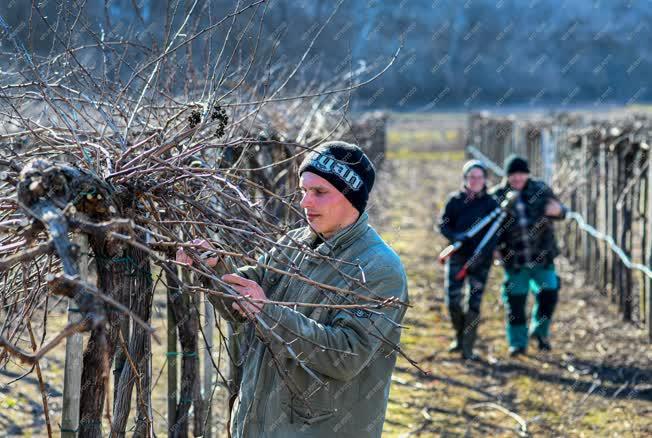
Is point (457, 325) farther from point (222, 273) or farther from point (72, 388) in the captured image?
point (72, 388)

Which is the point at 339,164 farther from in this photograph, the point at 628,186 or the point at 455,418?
the point at 628,186

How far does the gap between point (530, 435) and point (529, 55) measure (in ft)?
258

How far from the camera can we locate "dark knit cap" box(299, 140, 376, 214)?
3.26 meters

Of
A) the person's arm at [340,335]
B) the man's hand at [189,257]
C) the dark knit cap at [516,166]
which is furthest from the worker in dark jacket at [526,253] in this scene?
the man's hand at [189,257]

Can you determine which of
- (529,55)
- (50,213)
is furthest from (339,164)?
(529,55)

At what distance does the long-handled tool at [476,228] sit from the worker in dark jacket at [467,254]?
28 millimetres

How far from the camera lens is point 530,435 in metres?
6.19

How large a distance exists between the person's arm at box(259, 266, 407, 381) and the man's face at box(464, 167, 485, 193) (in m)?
4.93

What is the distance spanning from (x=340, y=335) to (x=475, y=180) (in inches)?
204

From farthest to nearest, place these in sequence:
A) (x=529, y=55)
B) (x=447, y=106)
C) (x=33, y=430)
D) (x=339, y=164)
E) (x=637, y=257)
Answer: (x=529, y=55), (x=447, y=106), (x=637, y=257), (x=33, y=430), (x=339, y=164)

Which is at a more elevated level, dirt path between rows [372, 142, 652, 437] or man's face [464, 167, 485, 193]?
man's face [464, 167, 485, 193]

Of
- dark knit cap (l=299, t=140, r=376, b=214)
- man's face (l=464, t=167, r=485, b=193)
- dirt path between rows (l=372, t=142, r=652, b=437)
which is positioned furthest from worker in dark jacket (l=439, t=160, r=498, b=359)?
dark knit cap (l=299, t=140, r=376, b=214)

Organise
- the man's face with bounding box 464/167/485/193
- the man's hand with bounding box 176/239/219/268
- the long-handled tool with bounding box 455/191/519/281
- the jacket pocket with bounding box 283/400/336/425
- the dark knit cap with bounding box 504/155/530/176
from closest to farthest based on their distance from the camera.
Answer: the man's hand with bounding box 176/239/219/268 → the jacket pocket with bounding box 283/400/336/425 → the man's face with bounding box 464/167/485/193 → the long-handled tool with bounding box 455/191/519/281 → the dark knit cap with bounding box 504/155/530/176

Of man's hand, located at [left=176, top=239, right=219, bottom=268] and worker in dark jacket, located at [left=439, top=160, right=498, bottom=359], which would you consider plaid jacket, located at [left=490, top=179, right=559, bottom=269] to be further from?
man's hand, located at [left=176, top=239, right=219, bottom=268]
